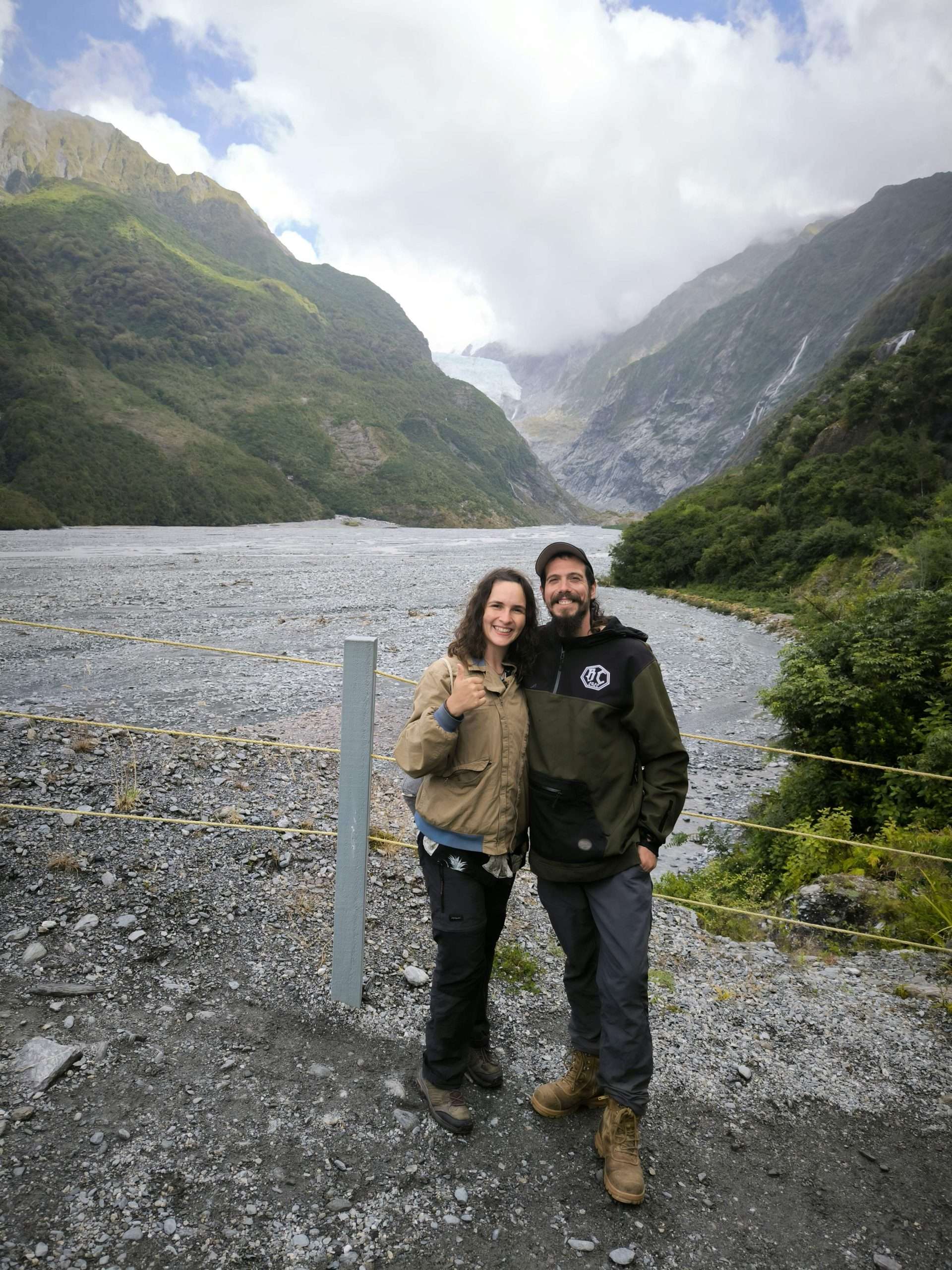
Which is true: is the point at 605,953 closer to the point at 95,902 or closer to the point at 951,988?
the point at 951,988

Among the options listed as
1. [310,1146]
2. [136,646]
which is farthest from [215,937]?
[136,646]

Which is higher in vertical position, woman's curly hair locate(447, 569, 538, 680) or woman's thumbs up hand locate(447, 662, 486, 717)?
woman's curly hair locate(447, 569, 538, 680)

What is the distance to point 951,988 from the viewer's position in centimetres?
412

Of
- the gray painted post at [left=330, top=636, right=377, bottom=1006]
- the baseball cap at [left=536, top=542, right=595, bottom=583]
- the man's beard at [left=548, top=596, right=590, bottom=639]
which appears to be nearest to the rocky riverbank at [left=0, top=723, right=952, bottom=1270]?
the gray painted post at [left=330, top=636, right=377, bottom=1006]

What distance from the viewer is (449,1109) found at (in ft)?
9.50

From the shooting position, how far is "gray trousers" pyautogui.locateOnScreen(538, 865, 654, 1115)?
8.68ft

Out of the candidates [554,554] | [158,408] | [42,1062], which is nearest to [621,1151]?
[554,554]

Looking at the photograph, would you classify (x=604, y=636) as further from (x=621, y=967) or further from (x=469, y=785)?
(x=621, y=967)

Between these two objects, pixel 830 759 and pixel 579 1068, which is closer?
pixel 579 1068

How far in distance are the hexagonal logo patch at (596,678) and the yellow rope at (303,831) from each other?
2.41 metres

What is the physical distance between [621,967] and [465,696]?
120 centimetres

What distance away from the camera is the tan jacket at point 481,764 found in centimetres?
266

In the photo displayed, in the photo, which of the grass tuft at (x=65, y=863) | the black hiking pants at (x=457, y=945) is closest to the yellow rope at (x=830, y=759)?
the black hiking pants at (x=457, y=945)

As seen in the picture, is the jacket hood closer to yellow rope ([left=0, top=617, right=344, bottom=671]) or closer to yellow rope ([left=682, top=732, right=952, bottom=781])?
yellow rope ([left=682, top=732, right=952, bottom=781])
